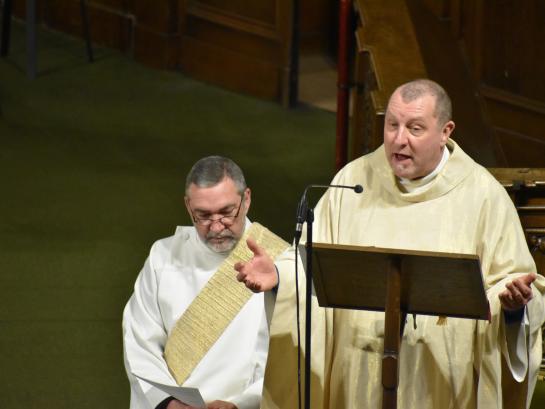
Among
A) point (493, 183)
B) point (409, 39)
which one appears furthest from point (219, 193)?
point (409, 39)

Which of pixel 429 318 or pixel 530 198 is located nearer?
pixel 429 318

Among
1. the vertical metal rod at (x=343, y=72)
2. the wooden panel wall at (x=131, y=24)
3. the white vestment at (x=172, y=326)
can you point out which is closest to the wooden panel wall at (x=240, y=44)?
the wooden panel wall at (x=131, y=24)

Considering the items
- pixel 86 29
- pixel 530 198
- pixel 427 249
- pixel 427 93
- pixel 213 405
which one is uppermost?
pixel 86 29

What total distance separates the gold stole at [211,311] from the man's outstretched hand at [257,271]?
680mm

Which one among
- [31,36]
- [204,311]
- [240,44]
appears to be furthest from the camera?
[31,36]

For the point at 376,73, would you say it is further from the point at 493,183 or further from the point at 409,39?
the point at 493,183

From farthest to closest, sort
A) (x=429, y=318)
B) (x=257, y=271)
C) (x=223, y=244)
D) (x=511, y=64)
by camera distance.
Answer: (x=511, y=64), (x=223, y=244), (x=429, y=318), (x=257, y=271)

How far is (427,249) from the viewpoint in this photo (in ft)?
14.4

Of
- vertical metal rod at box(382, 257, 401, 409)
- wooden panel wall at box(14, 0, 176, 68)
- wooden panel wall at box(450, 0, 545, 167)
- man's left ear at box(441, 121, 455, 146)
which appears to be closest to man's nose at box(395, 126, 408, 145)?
man's left ear at box(441, 121, 455, 146)

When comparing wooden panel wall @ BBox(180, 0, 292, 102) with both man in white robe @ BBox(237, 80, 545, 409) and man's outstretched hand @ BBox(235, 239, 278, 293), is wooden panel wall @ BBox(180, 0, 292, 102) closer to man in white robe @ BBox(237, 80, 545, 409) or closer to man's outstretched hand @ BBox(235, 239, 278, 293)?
man in white robe @ BBox(237, 80, 545, 409)

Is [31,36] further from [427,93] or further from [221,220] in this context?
[427,93]

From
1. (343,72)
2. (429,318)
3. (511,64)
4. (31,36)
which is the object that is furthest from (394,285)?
(31,36)

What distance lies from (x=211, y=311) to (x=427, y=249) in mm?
1000

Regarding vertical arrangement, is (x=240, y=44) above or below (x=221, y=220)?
above
